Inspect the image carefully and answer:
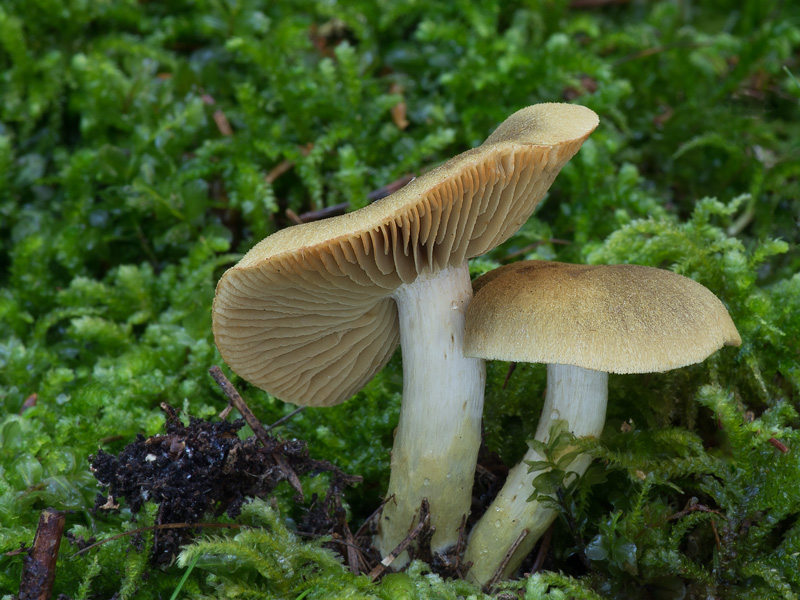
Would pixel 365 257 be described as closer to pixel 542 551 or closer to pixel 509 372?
pixel 509 372

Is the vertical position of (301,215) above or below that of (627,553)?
above

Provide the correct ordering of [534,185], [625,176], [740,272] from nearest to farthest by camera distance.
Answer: [534,185] → [740,272] → [625,176]

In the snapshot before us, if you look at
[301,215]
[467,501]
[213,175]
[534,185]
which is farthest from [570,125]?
[213,175]

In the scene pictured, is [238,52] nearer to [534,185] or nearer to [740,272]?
[534,185]

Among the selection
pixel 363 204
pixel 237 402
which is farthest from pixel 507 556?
A: pixel 363 204

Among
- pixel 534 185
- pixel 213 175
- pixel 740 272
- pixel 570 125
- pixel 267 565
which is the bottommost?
pixel 267 565

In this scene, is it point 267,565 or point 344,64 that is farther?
point 344,64

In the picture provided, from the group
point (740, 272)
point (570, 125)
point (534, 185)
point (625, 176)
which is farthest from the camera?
point (625, 176)
